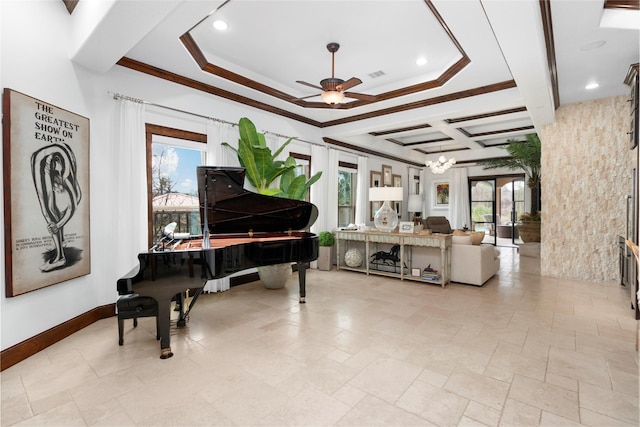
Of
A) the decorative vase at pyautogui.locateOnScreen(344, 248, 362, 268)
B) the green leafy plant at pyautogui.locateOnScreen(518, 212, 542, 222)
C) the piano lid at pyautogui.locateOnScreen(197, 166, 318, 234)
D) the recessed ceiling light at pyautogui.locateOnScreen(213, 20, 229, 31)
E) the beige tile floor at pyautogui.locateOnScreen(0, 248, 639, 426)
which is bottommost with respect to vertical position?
the beige tile floor at pyautogui.locateOnScreen(0, 248, 639, 426)

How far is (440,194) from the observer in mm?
11438

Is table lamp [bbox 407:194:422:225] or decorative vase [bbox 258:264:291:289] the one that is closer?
decorative vase [bbox 258:264:291:289]

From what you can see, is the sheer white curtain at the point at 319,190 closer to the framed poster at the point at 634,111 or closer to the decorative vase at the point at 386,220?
the decorative vase at the point at 386,220

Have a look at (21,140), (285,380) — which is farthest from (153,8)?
(285,380)

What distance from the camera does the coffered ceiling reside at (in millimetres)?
2771

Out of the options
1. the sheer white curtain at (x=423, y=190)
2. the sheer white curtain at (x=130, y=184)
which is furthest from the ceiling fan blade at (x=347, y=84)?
the sheer white curtain at (x=423, y=190)

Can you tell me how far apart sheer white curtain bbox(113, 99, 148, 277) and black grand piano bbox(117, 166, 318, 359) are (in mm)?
540

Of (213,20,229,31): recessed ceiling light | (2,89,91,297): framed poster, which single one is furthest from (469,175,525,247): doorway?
(2,89,91,297): framed poster

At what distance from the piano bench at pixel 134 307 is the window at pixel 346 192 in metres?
5.24

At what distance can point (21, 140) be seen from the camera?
106 inches

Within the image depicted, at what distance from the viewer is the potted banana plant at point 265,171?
4.62 metres

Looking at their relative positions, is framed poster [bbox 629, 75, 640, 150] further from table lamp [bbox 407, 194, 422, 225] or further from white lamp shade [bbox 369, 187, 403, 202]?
table lamp [bbox 407, 194, 422, 225]

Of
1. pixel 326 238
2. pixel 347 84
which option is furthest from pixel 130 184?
pixel 326 238

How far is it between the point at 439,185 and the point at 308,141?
687 cm
